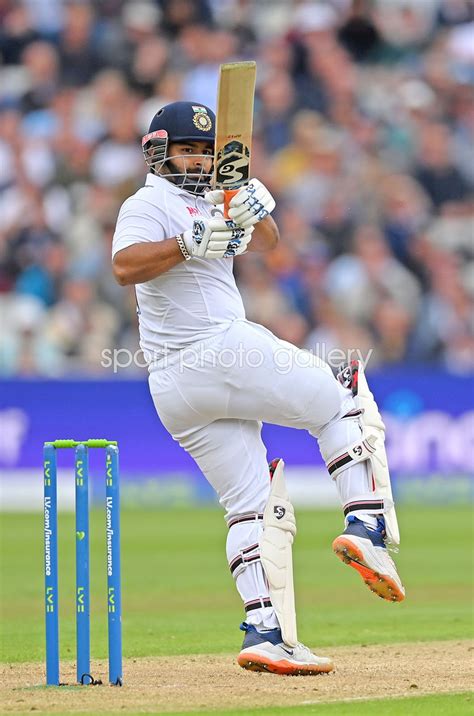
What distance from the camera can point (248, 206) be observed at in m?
4.79

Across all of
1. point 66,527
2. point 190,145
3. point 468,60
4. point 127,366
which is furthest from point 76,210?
point 190,145

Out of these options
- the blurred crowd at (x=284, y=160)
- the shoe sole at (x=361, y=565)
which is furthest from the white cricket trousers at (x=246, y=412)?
the blurred crowd at (x=284, y=160)

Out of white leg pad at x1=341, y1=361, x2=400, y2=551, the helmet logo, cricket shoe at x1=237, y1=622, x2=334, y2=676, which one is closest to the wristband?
the helmet logo

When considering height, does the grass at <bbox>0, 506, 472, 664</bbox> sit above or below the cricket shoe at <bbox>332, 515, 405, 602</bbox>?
above

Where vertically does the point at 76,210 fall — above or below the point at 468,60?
below

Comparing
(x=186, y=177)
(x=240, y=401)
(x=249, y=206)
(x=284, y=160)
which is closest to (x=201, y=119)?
(x=186, y=177)

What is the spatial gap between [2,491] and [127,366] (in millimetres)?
1754

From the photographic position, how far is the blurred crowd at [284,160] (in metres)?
13.8

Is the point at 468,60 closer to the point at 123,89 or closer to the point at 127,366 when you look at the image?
the point at 123,89

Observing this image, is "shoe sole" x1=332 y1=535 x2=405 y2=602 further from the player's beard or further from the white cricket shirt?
the player's beard

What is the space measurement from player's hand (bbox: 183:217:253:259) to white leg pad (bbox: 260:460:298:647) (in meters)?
0.98

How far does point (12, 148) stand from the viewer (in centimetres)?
1458

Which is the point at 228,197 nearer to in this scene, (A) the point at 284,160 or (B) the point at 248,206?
(B) the point at 248,206

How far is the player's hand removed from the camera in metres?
4.75
